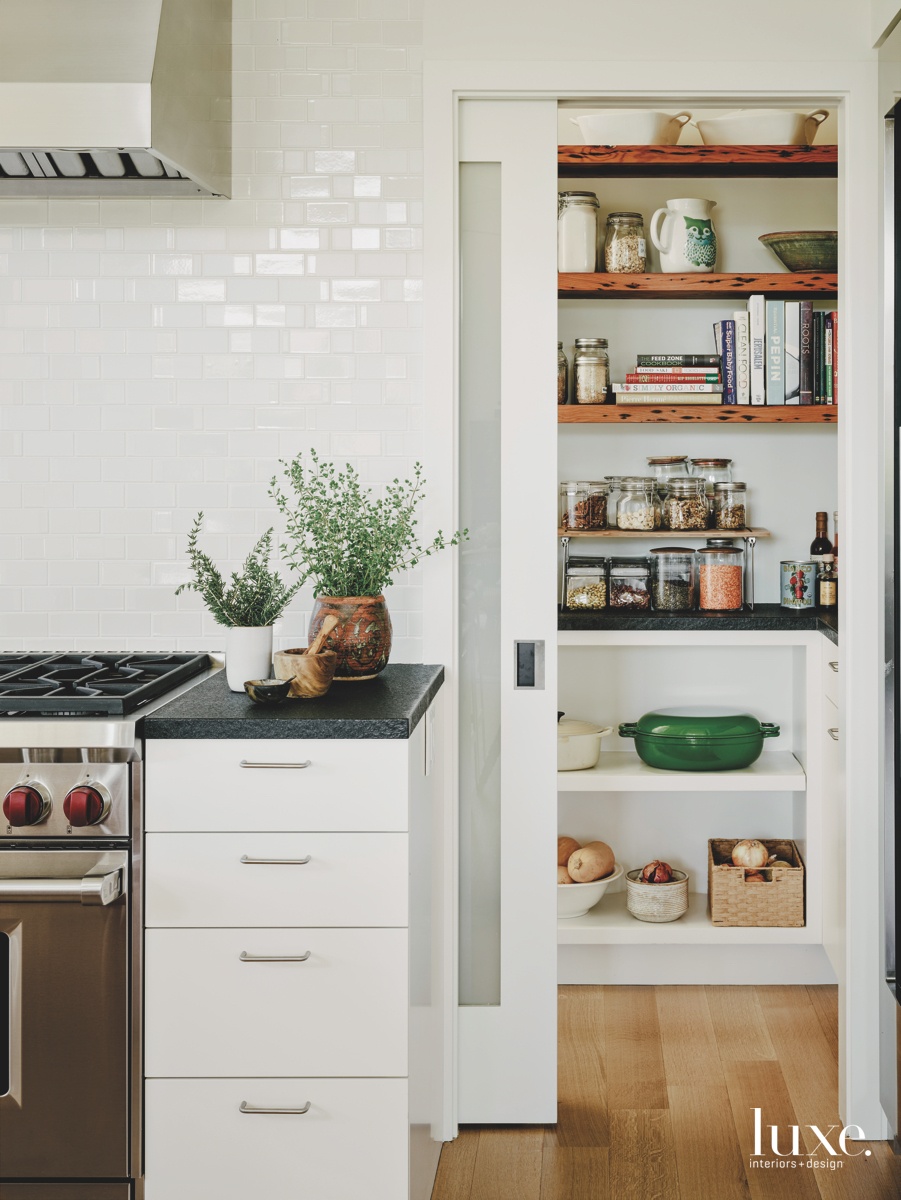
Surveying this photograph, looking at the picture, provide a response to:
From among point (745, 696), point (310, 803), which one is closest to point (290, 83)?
point (310, 803)

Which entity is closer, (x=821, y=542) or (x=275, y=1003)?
(x=275, y=1003)

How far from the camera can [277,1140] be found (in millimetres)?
1833

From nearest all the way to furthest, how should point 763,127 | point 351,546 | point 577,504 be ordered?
point 351,546 → point 763,127 → point 577,504

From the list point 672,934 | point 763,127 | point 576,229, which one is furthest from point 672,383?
point 672,934

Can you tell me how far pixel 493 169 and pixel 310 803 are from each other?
1.43 meters

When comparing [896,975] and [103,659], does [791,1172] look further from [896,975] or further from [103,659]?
[103,659]

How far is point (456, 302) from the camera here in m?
2.40

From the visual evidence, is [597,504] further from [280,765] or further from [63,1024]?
[63,1024]

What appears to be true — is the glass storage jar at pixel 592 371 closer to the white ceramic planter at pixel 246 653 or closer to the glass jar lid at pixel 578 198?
the glass jar lid at pixel 578 198

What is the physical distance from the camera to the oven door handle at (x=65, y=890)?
5.88 ft

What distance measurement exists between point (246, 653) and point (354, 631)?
0.21 m

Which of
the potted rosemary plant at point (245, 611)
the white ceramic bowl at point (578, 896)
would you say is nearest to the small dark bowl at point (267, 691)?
the potted rosemary plant at point (245, 611)

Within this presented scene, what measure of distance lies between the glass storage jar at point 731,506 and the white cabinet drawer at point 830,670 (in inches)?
19.9

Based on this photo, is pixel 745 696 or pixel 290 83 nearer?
pixel 290 83
